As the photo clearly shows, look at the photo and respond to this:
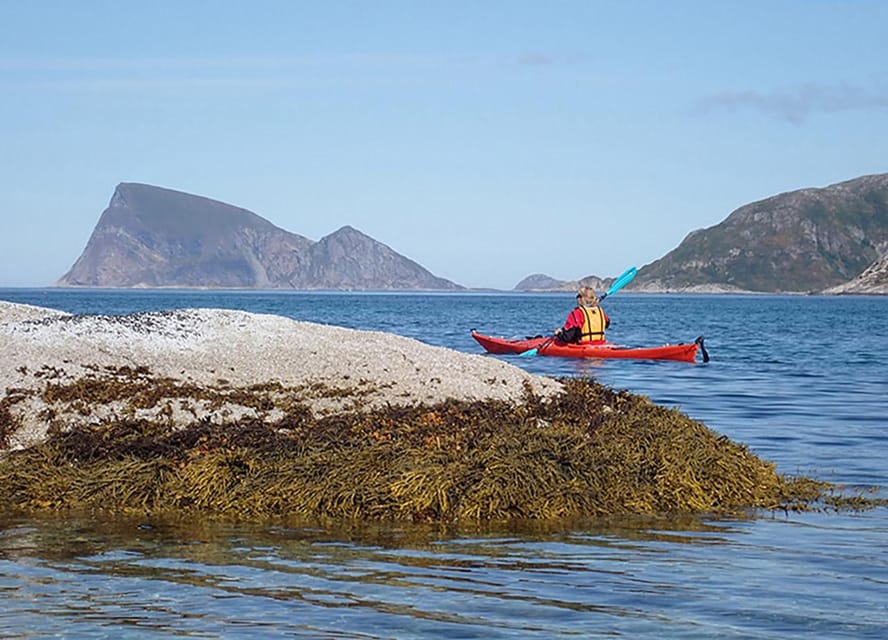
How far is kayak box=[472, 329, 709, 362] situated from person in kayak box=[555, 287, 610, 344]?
29 cm

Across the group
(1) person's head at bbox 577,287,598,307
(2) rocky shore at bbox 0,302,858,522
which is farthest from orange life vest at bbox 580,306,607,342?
(2) rocky shore at bbox 0,302,858,522

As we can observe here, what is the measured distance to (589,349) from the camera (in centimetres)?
3366

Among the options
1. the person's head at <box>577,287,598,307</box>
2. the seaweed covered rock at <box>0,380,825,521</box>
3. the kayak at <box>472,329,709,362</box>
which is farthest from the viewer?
the kayak at <box>472,329,709,362</box>

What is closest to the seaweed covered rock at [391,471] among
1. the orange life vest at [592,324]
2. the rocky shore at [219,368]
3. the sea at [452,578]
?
the sea at [452,578]

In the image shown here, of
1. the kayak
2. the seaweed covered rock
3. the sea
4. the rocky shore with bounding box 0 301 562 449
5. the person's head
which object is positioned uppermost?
the person's head

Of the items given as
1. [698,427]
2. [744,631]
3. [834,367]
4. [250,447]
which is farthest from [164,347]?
[834,367]

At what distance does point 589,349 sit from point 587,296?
9.31ft

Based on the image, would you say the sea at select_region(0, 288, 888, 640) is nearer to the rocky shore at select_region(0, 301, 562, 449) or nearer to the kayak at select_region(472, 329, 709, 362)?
the rocky shore at select_region(0, 301, 562, 449)

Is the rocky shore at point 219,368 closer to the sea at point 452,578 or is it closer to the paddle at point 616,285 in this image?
the sea at point 452,578

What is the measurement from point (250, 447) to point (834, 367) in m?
27.5

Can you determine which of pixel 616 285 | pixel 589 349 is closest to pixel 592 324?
pixel 589 349

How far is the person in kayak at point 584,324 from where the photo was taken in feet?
106

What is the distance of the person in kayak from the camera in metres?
32.4

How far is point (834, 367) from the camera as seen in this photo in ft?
119
